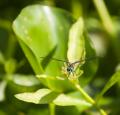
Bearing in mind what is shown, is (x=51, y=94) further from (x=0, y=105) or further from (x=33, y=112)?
(x=0, y=105)

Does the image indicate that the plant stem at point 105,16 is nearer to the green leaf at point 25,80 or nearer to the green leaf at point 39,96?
the green leaf at point 25,80

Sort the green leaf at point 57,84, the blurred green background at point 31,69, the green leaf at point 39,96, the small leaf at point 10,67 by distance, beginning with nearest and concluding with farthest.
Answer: the green leaf at point 39,96 → the green leaf at point 57,84 → the blurred green background at point 31,69 → the small leaf at point 10,67

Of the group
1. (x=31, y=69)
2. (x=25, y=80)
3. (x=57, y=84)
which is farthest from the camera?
(x=31, y=69)

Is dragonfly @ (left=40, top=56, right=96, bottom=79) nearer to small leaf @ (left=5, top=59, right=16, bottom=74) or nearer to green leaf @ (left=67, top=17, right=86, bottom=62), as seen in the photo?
green leaf @ (left=67, top=17, right=86, bottom=62)

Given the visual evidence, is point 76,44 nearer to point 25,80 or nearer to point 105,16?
point 25,80

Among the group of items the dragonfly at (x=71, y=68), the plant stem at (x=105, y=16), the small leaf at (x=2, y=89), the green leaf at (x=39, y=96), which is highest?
the plant stem at (x=105, y=16)

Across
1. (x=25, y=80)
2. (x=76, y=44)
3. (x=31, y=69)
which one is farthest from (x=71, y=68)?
(x=31, y=69)

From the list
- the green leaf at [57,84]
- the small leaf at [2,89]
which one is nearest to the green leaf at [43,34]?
the green leaf at [57,84]
